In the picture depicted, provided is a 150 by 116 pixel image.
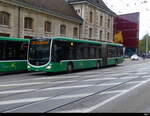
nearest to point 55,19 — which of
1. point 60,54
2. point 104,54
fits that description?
point 104,54

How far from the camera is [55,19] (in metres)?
34.4

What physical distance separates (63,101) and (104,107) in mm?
1479

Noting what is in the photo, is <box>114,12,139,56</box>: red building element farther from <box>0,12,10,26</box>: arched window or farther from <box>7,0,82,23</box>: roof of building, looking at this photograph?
<box>0,12,10,26</box>: arched window

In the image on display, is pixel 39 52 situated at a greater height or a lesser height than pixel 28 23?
lesser

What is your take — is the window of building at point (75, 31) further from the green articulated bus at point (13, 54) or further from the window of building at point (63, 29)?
the green articulated bus at point (13, 54)

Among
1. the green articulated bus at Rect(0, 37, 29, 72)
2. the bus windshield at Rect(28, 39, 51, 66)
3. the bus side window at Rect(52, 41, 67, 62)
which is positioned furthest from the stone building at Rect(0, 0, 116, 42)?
the bus side window at Rect(52, 41, 67, 62)

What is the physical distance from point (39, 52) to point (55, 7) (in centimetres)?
2061

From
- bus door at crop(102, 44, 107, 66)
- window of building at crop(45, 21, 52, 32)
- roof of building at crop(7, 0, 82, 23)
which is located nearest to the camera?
bus door at crop(102, 44, 107, 66)

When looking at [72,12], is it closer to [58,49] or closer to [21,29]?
[21,29]

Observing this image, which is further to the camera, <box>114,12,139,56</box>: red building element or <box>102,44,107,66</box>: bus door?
<box>114,12,139,56</box>: red building element

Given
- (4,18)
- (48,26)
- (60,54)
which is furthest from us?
(48,26)

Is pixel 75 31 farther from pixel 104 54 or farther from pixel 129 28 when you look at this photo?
pixel 129 28

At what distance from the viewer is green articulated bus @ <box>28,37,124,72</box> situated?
1638 centimetres

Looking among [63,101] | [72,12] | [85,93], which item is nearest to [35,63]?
[85,93]
